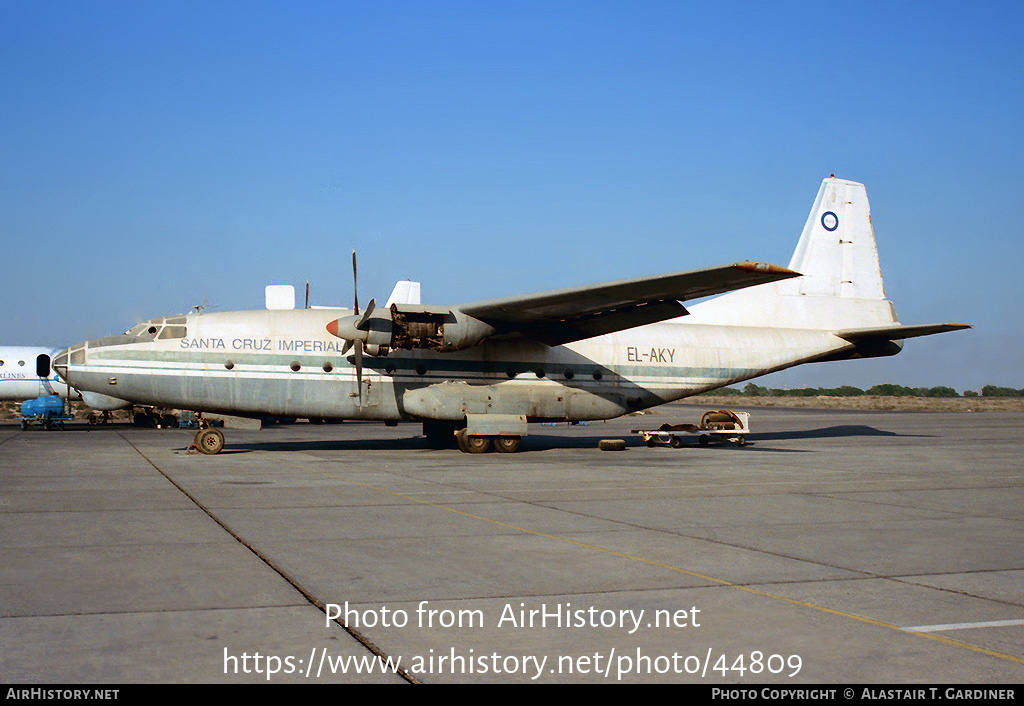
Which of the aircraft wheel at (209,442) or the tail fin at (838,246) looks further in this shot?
the tail fin at (838,246)

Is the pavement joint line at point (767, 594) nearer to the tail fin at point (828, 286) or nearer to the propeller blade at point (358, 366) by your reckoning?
the propeller blade at point (358, 366)

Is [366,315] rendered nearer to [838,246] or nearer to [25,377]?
[838,246]

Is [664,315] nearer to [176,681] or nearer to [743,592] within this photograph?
[743,592]

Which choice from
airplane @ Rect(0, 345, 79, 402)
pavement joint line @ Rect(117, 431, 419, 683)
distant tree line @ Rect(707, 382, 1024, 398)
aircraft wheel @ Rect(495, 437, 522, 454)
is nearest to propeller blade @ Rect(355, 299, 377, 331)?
aircraft wheel @ Rect(495, 437, 522, 454)

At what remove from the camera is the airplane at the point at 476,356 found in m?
21.5

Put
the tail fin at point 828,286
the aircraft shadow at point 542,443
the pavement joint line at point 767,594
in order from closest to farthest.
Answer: the pavement joint line at point 767,594 → the aircraft shadow at point 542,443 → the tail fin at point 828,286

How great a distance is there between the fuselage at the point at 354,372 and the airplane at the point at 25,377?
21816mm

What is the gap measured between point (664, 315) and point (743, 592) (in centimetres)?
1693

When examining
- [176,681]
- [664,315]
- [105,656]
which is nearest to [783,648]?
[176,681]

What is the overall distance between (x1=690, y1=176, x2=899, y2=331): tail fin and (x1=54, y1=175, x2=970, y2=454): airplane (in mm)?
161

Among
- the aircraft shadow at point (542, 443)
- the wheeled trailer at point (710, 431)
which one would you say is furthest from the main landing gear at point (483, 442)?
the wheeled trailer at point (710, 431)

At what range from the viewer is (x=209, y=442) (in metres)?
21.4

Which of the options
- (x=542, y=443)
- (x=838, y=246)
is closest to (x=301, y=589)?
(x=542, y=443)
